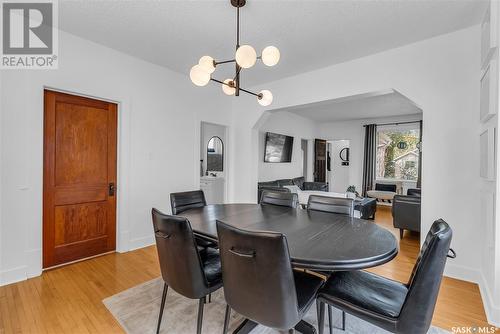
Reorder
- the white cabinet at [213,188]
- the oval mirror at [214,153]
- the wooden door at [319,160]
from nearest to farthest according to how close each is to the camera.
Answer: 1. the white cabinet at [213,188]
2. the oval mirror at [214,153]
3. the wooden door at [319,160]

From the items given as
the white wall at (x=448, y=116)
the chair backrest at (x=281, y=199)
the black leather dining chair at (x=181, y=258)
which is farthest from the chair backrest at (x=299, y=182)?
the black leather dining chair at (x=181, y=258)

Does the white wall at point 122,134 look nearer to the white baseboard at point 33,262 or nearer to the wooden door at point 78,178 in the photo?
the white baseboard at point 33,262

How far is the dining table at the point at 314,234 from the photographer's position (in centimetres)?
127

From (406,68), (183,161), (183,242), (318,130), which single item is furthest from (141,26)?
(318,130)

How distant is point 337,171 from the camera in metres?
8.82

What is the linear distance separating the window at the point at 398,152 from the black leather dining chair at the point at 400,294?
6563 millimetres

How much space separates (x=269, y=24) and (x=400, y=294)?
2.64 metres

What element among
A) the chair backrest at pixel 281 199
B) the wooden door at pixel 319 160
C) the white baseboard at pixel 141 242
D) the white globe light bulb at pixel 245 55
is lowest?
the white baseboard at pixel 141 242

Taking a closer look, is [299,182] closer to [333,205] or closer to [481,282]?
[333,205]

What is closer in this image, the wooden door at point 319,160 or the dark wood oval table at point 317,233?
the dark wood oval table at point 317,233

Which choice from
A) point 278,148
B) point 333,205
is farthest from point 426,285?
point 278,148

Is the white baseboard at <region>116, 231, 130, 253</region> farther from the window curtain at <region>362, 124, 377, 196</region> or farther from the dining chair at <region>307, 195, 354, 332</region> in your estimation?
the window curtain at <region>362, 124, 377, 196</region>

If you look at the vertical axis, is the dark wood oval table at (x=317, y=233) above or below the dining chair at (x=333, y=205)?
below

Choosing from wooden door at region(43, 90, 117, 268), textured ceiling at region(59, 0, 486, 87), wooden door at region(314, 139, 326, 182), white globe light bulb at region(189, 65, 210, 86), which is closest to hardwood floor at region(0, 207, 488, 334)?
wooden door at region(43, 90, 117, 268)
